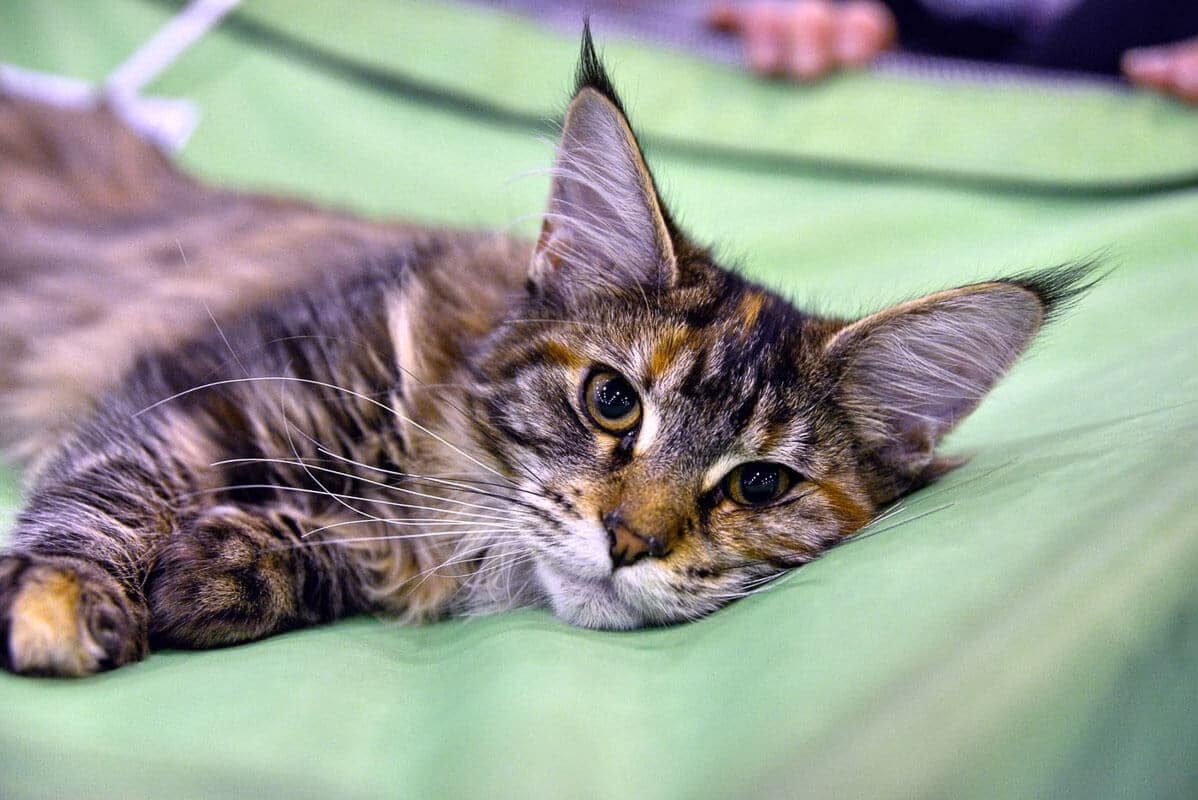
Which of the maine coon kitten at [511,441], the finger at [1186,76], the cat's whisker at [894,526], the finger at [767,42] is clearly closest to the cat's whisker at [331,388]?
the maine coon kitten at [511,441]

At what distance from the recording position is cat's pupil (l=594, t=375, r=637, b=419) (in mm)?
1323

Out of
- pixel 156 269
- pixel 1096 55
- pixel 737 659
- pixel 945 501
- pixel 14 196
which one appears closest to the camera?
pixel 737 659

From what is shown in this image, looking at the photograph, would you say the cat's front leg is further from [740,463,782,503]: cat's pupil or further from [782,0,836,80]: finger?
[782,0,836,80]: finger

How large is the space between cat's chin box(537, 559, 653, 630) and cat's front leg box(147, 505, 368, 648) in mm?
333

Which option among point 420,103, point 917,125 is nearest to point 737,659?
point 917,125

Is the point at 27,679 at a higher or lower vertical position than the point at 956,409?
lower

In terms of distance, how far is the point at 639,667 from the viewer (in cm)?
104

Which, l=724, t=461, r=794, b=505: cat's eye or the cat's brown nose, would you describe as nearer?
the cat's brown nose

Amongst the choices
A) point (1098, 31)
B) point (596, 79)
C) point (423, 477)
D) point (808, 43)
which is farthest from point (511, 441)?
point (1098, 31)

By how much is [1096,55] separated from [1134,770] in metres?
2.79

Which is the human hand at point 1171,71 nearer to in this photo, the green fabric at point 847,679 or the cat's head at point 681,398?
the green fabric at point 847,679

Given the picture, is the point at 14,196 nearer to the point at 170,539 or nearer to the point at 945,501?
the point at 170,539

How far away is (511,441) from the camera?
1.37 m

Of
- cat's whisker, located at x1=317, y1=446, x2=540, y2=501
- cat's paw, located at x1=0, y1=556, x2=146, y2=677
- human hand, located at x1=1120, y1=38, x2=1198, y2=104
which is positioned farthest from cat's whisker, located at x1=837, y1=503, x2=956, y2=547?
human hand, located at x1=1120, y1=38, x2=1198, y2=104
